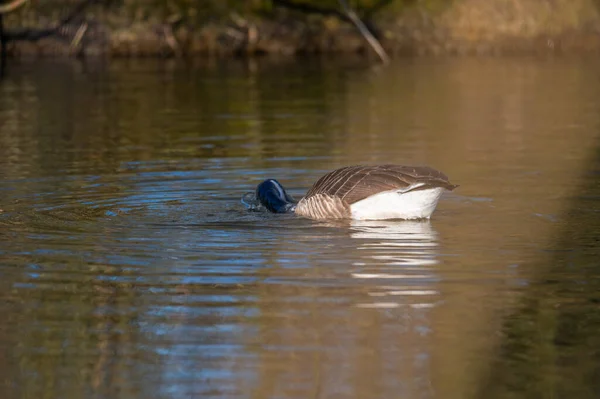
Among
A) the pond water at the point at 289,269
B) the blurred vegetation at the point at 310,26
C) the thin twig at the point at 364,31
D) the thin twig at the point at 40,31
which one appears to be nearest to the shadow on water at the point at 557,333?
the pond water at the point at 289,269

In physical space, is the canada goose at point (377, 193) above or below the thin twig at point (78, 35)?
below

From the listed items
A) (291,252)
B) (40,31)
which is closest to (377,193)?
(291,252)

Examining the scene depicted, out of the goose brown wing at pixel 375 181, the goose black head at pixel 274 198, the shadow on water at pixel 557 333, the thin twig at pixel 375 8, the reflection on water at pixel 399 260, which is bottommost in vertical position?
the shadow on water at pixel 557 333

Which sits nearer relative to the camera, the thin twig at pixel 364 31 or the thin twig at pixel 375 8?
the thin twig at pixel 364 31

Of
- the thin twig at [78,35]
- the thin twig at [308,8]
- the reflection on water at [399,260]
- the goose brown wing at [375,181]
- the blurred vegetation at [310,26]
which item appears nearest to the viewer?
the reflection on water at [399,260]

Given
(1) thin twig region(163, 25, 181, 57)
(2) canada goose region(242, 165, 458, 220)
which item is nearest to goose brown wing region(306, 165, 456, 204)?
(2) canada goose region(242, 165, 458, 220)

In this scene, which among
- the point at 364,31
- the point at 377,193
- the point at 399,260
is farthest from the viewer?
the point at 364,31

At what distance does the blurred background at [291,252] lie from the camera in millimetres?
7953

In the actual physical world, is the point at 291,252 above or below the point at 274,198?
below

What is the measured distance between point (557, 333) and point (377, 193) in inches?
174

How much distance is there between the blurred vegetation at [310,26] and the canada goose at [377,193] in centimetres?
3546

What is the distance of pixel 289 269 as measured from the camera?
10836 mm

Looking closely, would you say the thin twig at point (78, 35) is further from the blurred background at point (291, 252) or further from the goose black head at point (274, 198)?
the goose black head at point (274, 198)

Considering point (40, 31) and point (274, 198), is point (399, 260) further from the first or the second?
point (40, 31)
